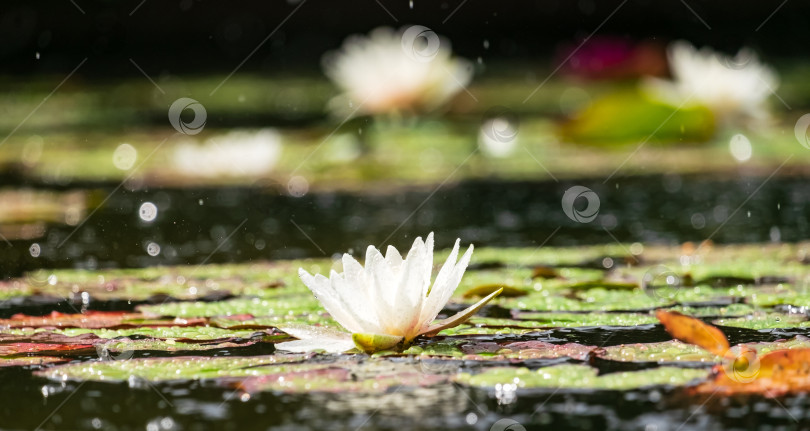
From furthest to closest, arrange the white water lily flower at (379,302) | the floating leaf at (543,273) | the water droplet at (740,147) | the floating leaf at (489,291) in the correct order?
1. the water droplet at (740,147)
2. the floating leaf at (543,273)
3. the floating leaf at (489,291)
4. the white water lily flower at (379,302)

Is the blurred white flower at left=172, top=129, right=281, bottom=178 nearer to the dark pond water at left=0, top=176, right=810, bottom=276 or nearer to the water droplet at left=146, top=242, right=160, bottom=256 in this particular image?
the dark pond water at left=0, top=176, right=810, bottom=276

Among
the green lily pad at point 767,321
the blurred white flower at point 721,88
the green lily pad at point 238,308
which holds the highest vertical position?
the blurred white flower at point 721,88

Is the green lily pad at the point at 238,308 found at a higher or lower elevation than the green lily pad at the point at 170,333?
higher

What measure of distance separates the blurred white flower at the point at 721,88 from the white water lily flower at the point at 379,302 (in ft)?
11.3

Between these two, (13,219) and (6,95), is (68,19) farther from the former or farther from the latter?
(13,219)

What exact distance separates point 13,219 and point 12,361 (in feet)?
A: 7.55

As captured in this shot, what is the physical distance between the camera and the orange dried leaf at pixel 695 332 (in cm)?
203

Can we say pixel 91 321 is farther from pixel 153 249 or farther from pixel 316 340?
pixel 153 249

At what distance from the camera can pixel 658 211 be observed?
14.7ft

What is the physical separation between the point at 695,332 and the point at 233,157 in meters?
3.38

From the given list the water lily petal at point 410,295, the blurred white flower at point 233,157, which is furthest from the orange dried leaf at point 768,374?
the blurred white flower at point 233,157

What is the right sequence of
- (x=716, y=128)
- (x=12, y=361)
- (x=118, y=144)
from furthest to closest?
(x=118, y=144) < (x=716, y=128) < (x=12, y=361)

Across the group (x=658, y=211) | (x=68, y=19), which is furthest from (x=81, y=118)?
(x=658, y=211)

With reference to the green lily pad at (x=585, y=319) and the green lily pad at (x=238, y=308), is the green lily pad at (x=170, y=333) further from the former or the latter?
the green lily pad at (x=585, y=319)
